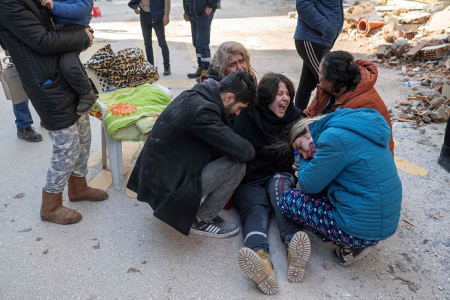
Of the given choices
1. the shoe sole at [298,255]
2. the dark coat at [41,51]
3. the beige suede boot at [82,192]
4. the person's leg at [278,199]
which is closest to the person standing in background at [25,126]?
the beige suede boot at [82,192]

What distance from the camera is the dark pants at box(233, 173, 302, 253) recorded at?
2.55 m

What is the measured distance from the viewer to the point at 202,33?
19.6 feet

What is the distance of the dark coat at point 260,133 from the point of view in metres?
3.01

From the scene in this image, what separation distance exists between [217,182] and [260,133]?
67cm

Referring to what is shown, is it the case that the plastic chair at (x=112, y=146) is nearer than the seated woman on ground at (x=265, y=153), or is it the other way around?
the seated woman on ground at (x=265, y=153)

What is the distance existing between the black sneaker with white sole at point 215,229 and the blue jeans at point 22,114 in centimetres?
253

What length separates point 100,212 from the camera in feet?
9.86

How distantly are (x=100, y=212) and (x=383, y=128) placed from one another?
7.34ft

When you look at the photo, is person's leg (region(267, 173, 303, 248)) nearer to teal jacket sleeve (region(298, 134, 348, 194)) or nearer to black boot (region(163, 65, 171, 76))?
teal jacket sleeve (region(298, 134, 348, 194))

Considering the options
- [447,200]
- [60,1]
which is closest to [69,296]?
[60,1]

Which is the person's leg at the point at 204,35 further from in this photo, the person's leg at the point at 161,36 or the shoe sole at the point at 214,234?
the shoe sole at the point at 214,234

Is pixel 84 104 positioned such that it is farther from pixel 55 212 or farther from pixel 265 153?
pixel 265 153

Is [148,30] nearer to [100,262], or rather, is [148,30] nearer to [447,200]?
[100,262]

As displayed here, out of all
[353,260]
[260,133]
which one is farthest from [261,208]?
[353,260]
